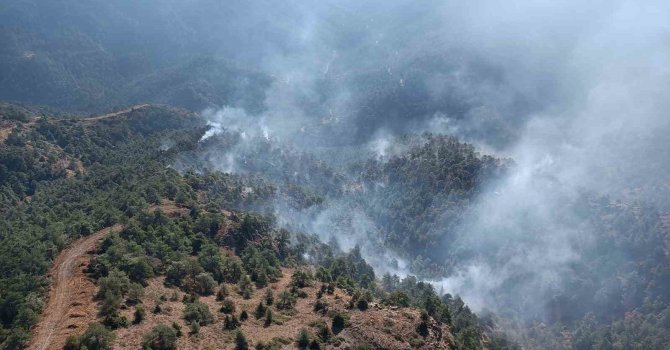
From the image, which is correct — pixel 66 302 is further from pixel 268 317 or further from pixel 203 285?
pixel 268 317

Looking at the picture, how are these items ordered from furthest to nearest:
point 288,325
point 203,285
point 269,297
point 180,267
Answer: point 180,267, point 269,297, point 203,285, point 288,325

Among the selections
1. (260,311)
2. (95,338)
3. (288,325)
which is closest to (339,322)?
(288,325)

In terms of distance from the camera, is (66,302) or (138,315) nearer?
(138,315)

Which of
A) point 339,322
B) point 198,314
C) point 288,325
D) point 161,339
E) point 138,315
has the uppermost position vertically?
point 339,322

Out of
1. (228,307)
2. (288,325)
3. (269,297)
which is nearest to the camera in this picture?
(288,325)

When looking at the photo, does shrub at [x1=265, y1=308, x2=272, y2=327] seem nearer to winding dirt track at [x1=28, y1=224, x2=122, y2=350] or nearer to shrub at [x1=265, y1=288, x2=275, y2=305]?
shrub at [x1=265, y1=288, x2=275, y2=305]

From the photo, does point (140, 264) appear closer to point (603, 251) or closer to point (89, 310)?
point (89, 310)

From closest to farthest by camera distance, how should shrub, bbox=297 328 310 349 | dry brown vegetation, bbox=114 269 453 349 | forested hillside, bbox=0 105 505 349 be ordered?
dry brown vegetation, bbox=114 269 453 349 < forested hillside, bbox=0 105 505 349 < shrub, bbox=297 328 310 349

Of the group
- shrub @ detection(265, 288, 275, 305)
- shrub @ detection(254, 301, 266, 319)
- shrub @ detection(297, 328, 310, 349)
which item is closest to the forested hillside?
shrub @ detection(265, 288, 275, 305)

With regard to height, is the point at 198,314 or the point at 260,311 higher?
the point at 260,311

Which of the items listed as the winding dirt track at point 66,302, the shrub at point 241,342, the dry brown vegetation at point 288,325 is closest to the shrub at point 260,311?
the dry brown vegetation at point 288,325
